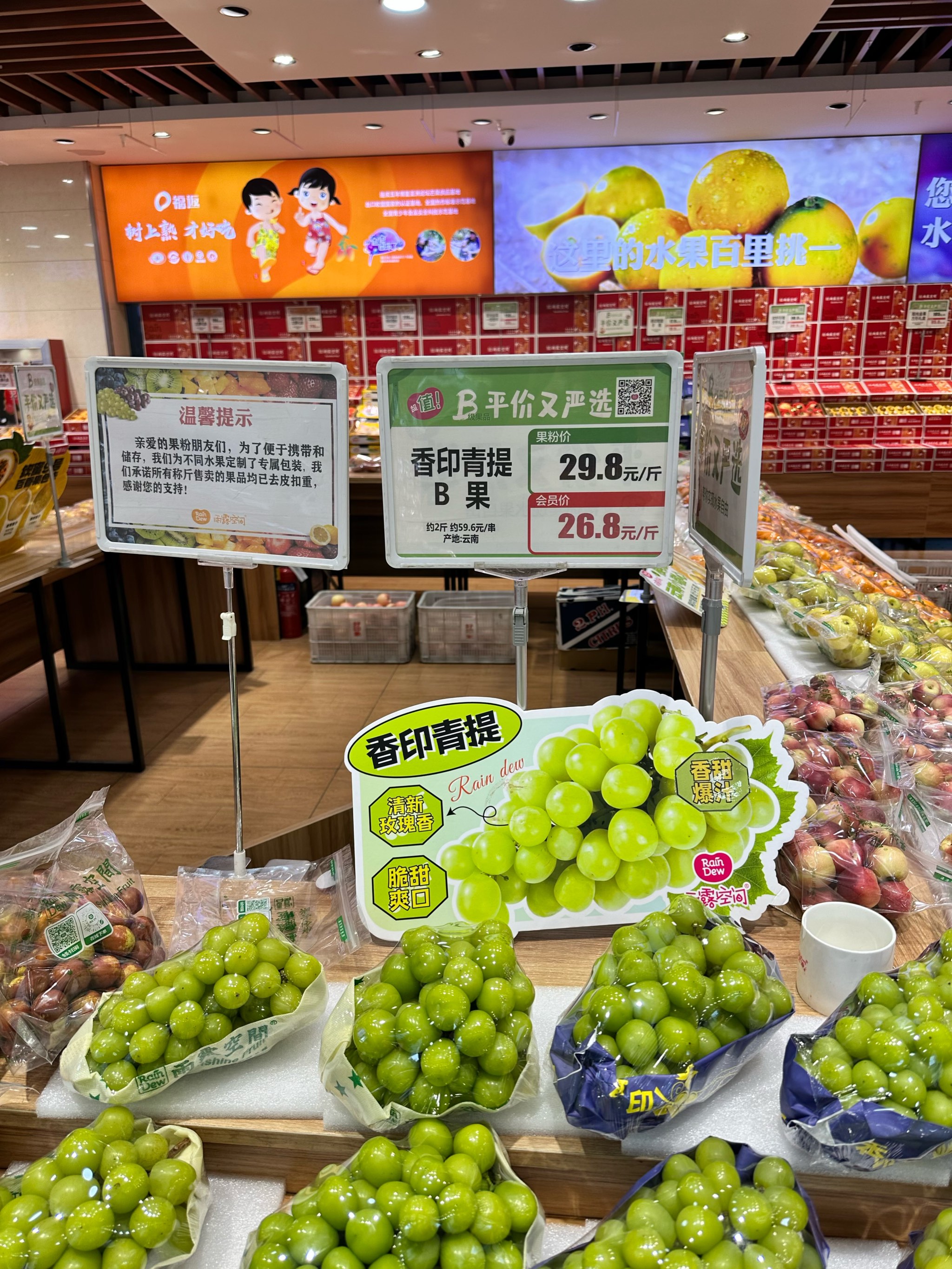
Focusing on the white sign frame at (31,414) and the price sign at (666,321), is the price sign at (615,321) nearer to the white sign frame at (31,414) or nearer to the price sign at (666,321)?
the price sign at (666,321)

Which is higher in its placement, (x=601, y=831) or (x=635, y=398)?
(x=635, y=398)

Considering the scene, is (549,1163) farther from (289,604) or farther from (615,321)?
(615,321)

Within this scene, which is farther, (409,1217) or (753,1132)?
(753,1132)

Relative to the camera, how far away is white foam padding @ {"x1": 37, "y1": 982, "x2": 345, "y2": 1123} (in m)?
1.18

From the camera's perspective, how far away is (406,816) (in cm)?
143

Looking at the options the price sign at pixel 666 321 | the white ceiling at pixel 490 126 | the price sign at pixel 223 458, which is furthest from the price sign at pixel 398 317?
the price sign at pixel 223 458

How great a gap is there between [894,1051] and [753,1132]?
0.23 metres

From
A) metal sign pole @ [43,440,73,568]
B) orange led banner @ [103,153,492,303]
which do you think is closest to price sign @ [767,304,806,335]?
orange led banner @ [103,153,492,303]

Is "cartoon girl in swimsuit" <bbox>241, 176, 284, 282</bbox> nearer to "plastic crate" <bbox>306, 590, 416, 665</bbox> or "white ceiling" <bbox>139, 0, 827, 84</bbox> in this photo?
"white ceiling" <bbox>139, 0, 827, 84</bbox>

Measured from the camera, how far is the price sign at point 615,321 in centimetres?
689

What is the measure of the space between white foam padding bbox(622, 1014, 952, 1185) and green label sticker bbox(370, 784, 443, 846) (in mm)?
517

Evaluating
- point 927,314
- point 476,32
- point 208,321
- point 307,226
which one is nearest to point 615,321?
point 927,314

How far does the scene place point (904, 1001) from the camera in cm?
110

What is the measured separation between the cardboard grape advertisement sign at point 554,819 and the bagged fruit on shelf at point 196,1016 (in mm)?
220
